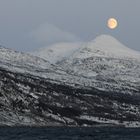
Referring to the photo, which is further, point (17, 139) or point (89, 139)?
point (89, 139)

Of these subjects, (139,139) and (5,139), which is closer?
(5,139)

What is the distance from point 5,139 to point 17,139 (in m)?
3.89

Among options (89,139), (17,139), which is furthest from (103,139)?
(17,139)

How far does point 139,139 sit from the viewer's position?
18650 cm

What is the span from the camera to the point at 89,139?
606ft

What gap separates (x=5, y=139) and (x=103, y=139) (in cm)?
3400

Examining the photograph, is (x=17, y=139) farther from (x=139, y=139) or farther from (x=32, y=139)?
(x=139, y=139)

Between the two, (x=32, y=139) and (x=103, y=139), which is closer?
(x=32, y=139)

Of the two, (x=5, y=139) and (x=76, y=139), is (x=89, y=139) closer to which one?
(x=76, y=139)

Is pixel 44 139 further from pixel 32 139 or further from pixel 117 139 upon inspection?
pixel 117 139

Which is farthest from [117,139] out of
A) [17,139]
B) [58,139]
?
[17,139]

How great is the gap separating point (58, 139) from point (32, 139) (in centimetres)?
1014

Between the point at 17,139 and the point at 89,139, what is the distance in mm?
28092

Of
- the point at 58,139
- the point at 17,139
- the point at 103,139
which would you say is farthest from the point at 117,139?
the point at 17,139
